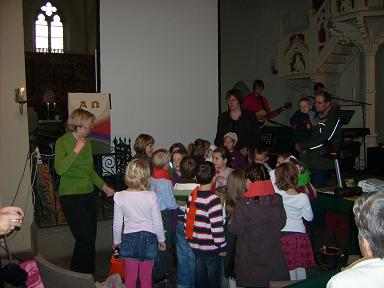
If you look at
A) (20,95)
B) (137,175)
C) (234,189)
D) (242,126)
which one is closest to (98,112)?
(20,95)

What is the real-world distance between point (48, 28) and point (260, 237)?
17.2 meters

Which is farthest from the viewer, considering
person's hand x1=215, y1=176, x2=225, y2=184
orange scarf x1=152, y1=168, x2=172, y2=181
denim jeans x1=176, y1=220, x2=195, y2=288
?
person's hand x1=215, y1=176, x2=225, y2=184

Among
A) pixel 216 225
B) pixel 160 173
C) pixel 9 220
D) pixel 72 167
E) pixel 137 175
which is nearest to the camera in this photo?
pixel 9 220

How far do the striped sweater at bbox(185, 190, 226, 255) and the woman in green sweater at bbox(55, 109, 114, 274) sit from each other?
118cm

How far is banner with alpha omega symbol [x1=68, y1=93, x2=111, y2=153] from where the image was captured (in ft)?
23.1

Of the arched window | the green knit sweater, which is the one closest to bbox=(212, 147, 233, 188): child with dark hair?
the green knit sweater

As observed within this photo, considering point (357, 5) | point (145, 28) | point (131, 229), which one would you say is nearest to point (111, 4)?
point (145, 28)

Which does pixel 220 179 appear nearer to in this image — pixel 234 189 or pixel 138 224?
pixel 234 189

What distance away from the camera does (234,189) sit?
162 inches

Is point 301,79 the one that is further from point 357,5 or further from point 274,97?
point 357,5

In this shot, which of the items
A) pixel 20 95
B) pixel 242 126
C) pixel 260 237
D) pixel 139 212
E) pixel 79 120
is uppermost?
pixel 20 95

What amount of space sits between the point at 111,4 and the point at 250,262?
5469 millimetres

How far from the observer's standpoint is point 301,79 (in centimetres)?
1424

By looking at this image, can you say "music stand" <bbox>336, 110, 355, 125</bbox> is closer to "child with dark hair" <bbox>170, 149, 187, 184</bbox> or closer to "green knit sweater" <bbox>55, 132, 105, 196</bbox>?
"child with dark hair" <bbox>170, 149, 187, 184</bbox>
